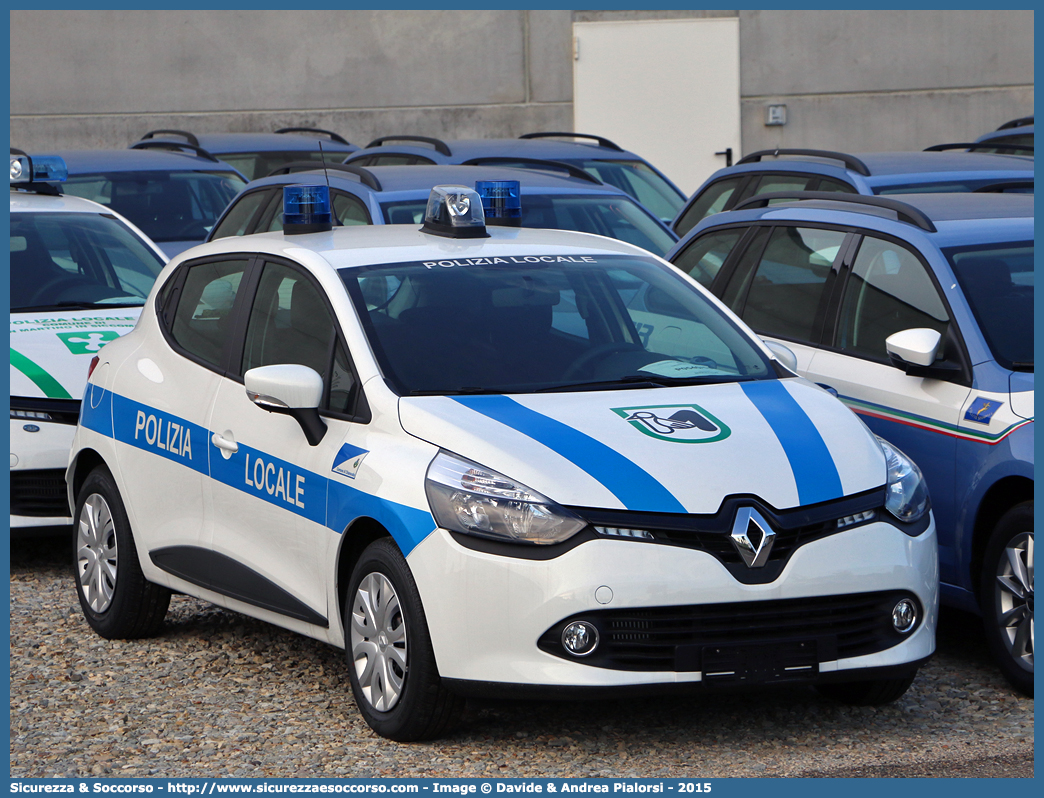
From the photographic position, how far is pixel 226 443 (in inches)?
198

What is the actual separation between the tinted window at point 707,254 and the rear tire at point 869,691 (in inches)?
98.0

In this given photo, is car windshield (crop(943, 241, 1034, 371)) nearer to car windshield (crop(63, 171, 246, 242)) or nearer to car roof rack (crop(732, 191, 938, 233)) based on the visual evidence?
car roof rack (crop(732, 191, 938, 233))

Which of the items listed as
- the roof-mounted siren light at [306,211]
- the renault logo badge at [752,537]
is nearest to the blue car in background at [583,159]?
the roof-mounted siren light at [306,211]

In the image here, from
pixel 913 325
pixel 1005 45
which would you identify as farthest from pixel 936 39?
pixel 913 325

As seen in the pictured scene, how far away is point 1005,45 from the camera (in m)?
19.5

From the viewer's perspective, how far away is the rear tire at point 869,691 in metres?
4.57

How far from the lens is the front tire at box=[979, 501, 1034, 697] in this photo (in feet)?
15.5

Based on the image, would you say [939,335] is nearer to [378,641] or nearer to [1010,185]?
[378,641]

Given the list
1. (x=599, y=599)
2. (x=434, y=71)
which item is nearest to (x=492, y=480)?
(x=599, y=599)

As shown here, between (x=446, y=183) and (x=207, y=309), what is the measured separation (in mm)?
3428

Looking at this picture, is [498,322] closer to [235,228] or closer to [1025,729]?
[1025,729]

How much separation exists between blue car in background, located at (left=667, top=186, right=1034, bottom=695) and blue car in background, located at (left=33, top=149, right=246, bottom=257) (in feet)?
18.8

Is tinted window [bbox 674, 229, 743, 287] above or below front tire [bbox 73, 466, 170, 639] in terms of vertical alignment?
above

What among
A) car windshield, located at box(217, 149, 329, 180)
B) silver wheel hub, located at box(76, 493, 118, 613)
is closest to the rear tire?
silver wheel hub, located at box(76, 493, 118, 613)
